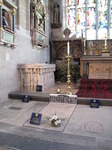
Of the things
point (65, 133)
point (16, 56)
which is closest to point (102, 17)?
point (16, 56)

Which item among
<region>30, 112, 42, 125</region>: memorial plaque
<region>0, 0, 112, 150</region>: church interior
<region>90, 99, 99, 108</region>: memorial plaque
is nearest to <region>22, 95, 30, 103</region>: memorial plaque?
<region>0, 0, 112, 150</region>: church interior

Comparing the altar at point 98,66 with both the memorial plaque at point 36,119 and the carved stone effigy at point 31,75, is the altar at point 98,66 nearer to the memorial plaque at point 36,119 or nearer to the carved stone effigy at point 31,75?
the carved stone effigy at point 31,75

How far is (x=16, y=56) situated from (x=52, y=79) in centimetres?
196

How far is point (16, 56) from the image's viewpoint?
16.8 feet

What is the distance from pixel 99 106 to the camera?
3.80m

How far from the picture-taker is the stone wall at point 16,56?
436 centimetres

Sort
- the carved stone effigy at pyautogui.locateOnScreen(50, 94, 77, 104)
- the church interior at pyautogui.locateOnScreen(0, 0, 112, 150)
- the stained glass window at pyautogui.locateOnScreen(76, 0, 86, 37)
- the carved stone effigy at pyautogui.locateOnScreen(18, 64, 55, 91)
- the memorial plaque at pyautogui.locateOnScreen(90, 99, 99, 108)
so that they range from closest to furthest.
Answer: the church interior at pyautogui.locateOnScreen(0, 0, 112, 150)
the memorial plaque at pyautogui.locateOnScreen(90, 99, 99, 108)
the carved stone effigy at pyautogui.locateOnScreen(50, 94, 77, 104)
the carved stone effigy at pyautogui.locateOnScreen(18, 64, 55, 91)
the stained glass window at pyautogui.locateOnScreen(76, 0, 86, 37)

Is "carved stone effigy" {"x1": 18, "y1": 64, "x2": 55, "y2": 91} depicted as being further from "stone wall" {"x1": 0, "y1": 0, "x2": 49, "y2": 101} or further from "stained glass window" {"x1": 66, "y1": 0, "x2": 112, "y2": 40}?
"stained glass window" {"x1": 66, "y1": 0, "x2": 112, "y2": 40}

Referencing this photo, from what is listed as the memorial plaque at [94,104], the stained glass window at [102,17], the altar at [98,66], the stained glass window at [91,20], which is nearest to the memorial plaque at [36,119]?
the memorial plaque at [94,104]

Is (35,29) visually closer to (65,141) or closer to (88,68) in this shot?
(88,68)

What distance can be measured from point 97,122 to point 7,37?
3322mm

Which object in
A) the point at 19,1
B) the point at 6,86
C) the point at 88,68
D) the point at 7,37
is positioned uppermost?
the point at 19,1

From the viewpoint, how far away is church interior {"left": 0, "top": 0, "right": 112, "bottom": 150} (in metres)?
2.33

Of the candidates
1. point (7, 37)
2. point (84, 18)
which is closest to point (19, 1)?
point (7, 37)
